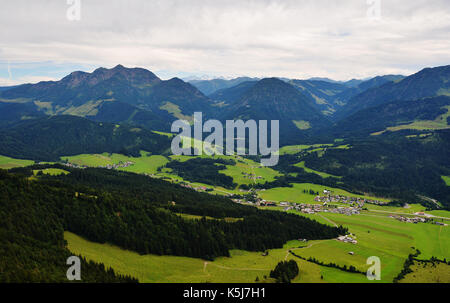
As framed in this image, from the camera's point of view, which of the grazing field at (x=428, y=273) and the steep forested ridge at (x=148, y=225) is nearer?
the grazing field at (x=428, y=273)

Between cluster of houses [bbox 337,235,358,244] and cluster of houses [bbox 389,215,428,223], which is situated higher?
cluster of houses [bbox 337,235,358,244]

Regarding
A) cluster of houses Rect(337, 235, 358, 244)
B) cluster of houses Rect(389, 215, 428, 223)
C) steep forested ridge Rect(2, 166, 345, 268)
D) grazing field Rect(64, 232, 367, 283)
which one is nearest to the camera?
grazing field Rect(64, 232, 367, 283)

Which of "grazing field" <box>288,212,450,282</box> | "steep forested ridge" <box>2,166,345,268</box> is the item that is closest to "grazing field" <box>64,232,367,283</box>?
"steep forested ridge" <box>2,166,345,268</box>

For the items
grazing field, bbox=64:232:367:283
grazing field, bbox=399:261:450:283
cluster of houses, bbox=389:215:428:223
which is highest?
grazing field, bbox=64:232:367:283


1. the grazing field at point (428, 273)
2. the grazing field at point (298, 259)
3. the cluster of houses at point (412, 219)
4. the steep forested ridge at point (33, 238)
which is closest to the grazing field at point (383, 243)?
the grazing field at point (298, 259)

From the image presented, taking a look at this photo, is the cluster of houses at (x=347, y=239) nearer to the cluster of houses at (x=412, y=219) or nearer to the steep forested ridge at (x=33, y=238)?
the cluster of houses at (x=412, y=219)

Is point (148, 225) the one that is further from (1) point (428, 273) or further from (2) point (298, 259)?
(1) point (428, 273)

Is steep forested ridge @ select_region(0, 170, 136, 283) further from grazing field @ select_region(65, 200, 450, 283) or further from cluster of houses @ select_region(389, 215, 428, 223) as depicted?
cluster of houses @ select_region(389, 215, 428, 223)

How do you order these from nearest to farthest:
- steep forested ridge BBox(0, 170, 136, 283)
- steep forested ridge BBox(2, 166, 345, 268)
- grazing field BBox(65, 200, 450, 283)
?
steep forested ridge BBox(0, 170, 136, 283)
grazing field BBox(65, 200, 450, 283)
steep forested ridge BBox(2, 166, 345, 268)

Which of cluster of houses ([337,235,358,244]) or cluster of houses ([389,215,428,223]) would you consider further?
cluster of houses ([389,215,428,223])
